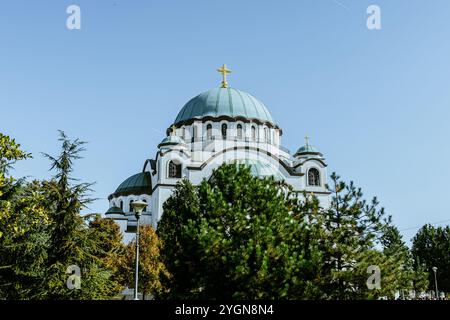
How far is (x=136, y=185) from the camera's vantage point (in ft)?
156

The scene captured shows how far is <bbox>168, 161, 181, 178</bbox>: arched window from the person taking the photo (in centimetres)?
4257

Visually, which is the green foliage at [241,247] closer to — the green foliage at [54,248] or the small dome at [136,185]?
the green foliage at [54,248]

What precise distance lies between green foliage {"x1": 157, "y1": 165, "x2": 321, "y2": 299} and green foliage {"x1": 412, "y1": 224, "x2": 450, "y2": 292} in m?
36.8

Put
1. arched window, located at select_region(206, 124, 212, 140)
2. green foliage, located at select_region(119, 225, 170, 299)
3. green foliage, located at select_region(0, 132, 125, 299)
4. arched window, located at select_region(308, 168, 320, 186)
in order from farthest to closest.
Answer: arched window, located at select_region(206, 124, 212, 140)
arched window, located at select_region(308, 168, 320, 186)
green foliage, located at select_region(119, 225, 170, 299)
green foliage, located at select_region(0, 132, 125, 299)

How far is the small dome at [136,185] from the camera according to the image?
47.0 metres

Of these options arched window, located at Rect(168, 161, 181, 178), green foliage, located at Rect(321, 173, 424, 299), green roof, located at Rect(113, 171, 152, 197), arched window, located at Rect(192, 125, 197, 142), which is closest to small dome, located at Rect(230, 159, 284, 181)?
arched window, located at Rect(168, 161, 181, 178)

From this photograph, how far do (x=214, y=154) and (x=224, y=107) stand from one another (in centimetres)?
640

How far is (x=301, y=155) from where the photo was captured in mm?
45438

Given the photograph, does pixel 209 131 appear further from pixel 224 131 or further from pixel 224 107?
pixel 224 107

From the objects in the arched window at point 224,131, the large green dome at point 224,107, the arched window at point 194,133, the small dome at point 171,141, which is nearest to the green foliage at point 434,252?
the large green dome at point 224,107

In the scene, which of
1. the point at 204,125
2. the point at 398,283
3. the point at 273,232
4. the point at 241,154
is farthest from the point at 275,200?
the point at 204,125

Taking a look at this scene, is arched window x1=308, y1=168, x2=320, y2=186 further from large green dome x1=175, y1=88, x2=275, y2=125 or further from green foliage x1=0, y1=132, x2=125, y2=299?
green foliage x1=0, y1=132, x2=125, y2=299
